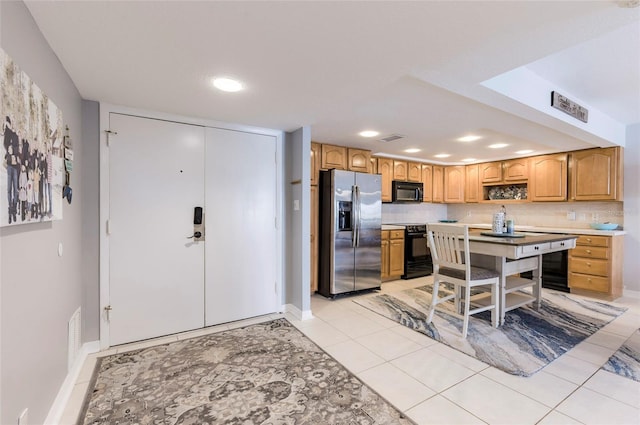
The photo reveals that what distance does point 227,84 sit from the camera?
2.14 m

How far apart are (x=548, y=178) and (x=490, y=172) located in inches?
38.4

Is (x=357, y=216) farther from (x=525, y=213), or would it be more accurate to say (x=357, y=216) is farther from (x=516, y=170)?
(x=525, y=213)

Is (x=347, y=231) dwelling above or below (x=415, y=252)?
above

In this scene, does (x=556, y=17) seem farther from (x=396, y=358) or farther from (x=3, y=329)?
(x=3, y=329)

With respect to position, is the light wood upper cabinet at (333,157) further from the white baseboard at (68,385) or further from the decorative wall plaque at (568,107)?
the white baseboard at (68,385)

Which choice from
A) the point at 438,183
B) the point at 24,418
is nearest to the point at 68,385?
the point at 24,418

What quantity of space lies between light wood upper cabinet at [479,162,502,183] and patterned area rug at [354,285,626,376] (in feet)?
7.73

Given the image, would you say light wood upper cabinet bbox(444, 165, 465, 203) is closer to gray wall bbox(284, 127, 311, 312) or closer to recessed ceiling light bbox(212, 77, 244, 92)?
gray wall bbox(284, 127, 311, 312)

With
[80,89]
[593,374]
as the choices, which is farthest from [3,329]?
[593,374]

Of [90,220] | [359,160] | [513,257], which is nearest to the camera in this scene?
[90,220]

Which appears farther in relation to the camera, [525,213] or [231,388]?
[525,213]

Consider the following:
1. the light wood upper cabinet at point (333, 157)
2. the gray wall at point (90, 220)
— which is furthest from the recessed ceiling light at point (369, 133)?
the gray wall at point (90, 220)

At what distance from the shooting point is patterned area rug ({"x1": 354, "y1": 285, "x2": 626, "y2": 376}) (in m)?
2.42

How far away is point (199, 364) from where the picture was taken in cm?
231
